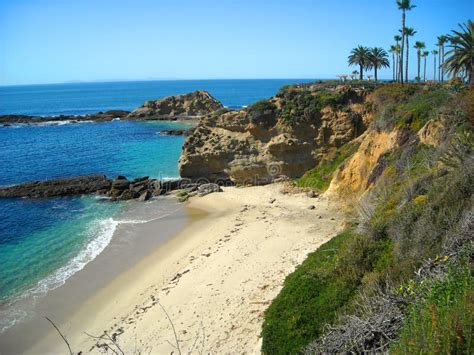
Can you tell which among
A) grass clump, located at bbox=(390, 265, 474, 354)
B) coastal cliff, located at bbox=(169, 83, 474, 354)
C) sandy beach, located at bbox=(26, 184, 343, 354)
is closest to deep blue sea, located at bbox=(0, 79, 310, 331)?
sandy beach, located at bbox=(26, 184, 343, 354)

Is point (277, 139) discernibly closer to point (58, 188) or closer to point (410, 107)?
point (410, 107)

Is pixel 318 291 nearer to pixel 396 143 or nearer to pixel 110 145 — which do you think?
pixel 396 143

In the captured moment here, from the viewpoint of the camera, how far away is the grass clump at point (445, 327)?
4681 mm

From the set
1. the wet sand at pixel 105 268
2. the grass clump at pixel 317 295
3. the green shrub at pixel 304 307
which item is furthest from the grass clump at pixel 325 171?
the green shrub at pixel 304 307

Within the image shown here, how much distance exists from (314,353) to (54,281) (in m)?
13.3

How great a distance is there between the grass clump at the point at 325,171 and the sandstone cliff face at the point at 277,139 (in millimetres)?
2094

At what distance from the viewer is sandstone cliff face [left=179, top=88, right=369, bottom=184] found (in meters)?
31.0

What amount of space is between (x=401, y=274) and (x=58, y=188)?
29121 mm

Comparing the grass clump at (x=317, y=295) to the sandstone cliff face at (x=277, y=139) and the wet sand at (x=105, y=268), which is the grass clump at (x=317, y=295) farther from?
the sandstone cliff face at (x=277, y=139)

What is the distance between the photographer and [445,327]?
4.80 m

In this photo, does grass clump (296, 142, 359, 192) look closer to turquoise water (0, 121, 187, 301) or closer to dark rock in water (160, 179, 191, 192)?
dark rock in water (160, 179, 191, 192)

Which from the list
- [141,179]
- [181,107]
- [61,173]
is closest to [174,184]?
[141,179]

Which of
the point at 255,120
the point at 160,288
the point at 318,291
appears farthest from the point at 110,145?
the point at 318,291

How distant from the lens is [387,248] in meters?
11.8
